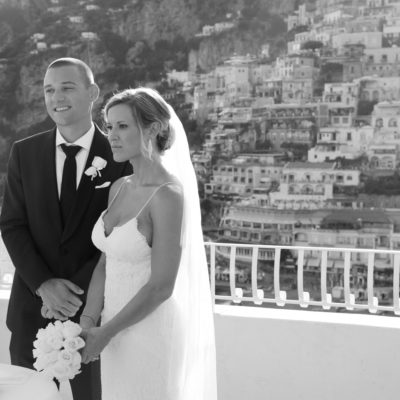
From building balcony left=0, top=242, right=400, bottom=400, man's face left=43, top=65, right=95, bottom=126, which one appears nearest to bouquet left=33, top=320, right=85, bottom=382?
man's face left=43, top=65, right=95, bottom=126

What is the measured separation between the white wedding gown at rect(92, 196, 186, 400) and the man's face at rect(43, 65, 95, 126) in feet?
1.10

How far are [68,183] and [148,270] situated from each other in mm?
345

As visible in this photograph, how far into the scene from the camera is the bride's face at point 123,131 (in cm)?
133

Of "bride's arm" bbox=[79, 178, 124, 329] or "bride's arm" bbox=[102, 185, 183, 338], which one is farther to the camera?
"bride's arm" bbox=[79, 178, 124, 329]

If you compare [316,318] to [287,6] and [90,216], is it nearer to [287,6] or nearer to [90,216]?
[90,216]

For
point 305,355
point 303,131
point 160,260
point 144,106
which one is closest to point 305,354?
point 305,355

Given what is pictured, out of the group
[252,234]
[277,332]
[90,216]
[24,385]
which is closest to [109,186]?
[90,216]

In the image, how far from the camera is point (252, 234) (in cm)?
2794

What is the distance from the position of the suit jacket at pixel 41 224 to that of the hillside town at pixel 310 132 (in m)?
25.0

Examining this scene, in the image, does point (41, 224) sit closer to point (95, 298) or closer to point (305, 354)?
point (95, 298)

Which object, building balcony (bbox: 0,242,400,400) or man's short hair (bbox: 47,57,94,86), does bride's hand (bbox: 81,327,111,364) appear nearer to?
man's short hair (bbox: 47,57,94,86)

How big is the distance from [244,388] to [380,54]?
2615 cm

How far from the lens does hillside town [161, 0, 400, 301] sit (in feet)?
86.8

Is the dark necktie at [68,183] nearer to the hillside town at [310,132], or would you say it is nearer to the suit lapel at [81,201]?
the suit lapel at [81,201]
